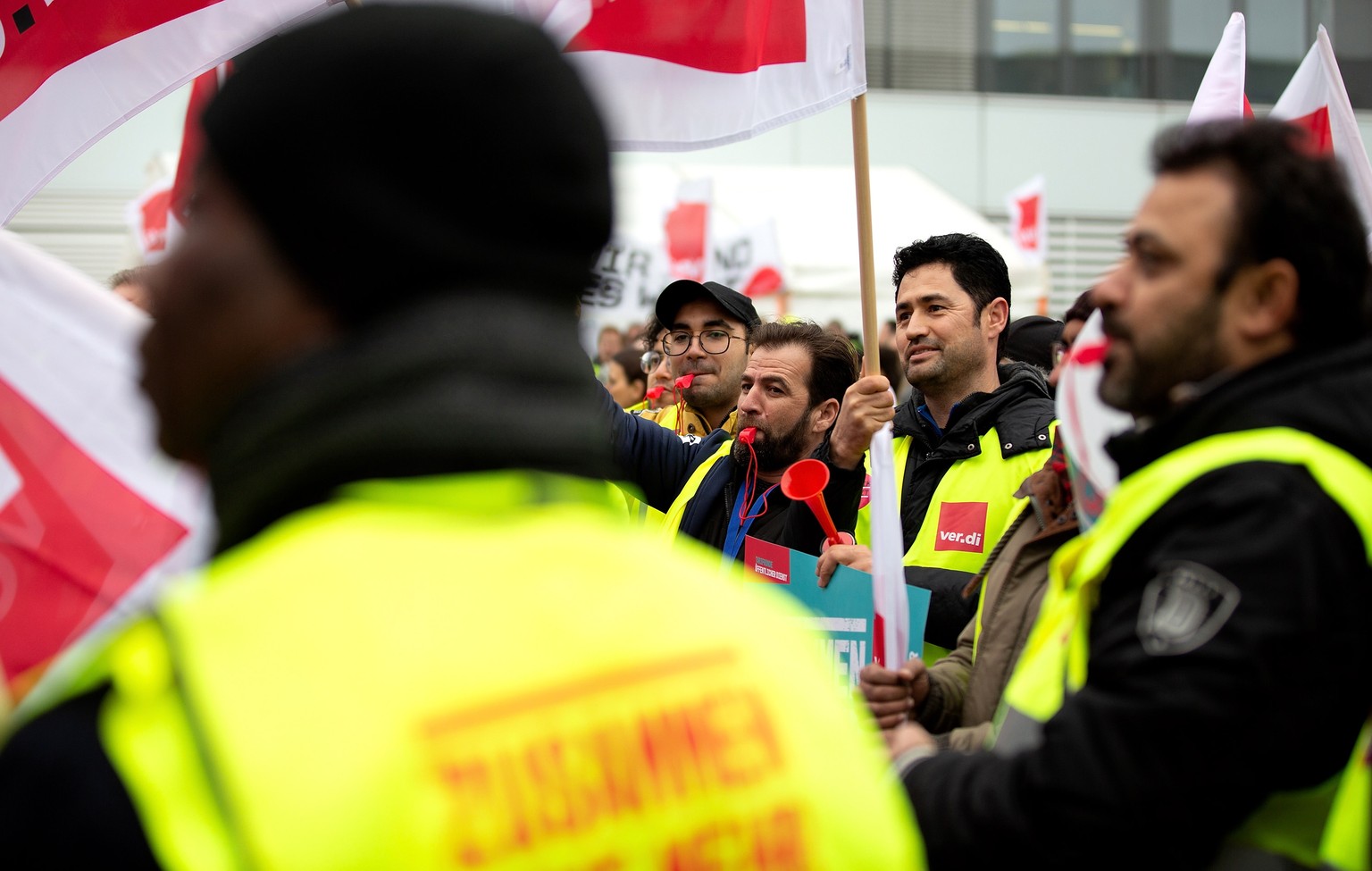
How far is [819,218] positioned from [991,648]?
41.3 feet

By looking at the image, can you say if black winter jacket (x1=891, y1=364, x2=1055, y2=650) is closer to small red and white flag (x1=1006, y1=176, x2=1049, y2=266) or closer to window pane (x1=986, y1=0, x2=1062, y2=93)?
small red and white flag (x1=1006, y1=176, x2=1049, y2=266)

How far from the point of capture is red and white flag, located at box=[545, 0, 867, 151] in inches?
139

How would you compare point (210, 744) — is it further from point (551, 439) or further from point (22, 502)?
point (22, 502)

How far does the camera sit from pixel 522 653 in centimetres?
82

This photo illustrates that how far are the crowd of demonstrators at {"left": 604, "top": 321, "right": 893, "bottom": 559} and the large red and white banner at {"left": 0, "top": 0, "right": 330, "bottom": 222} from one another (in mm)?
1415

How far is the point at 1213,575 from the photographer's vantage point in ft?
4.84

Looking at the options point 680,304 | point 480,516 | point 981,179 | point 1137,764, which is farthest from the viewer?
point 981,179

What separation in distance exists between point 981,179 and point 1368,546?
17063mm

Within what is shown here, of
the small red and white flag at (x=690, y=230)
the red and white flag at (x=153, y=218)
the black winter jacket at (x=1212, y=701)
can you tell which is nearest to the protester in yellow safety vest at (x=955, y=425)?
the black winter jacket at (x=1212, y=701)

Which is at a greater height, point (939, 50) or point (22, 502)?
point (939, 50)

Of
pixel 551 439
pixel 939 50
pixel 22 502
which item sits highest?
pixel 939 50

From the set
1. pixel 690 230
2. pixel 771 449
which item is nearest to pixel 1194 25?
pixel 690 230

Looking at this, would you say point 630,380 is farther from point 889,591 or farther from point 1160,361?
point 1160,361

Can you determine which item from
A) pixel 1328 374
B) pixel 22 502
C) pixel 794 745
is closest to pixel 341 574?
pixel 794 745
